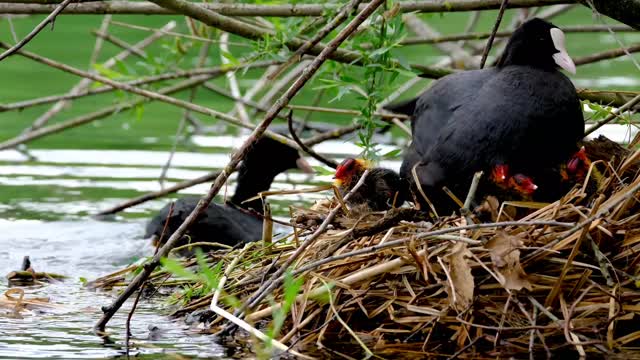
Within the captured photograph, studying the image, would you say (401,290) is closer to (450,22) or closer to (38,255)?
(38,255)

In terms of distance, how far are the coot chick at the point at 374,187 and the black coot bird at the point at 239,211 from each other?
890 millimetres

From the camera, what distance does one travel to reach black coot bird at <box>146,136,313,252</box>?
6.94 m

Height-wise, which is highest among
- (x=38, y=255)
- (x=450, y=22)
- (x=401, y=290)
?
(x=401, y=290)

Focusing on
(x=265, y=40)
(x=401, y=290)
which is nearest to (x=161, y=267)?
(x=265, y=40)

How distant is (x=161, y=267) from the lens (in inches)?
213

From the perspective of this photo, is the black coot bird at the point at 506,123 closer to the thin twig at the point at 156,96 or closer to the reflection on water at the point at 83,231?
the reflection on water at the point at 83,231

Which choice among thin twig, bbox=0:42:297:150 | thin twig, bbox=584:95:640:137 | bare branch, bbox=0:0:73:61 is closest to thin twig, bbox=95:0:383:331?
bare branch, bbox=0:0:73:61

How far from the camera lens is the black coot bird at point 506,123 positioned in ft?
15.1

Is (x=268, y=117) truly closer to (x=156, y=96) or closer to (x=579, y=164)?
(x=579, y=164)

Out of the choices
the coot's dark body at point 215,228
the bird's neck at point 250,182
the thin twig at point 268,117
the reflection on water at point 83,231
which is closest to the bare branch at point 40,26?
the thin twig at point 268,117

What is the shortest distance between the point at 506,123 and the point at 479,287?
728mm

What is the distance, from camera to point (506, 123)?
4.61 m

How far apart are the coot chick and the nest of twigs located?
0.44 m

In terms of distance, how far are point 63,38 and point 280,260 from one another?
927 centimetres
